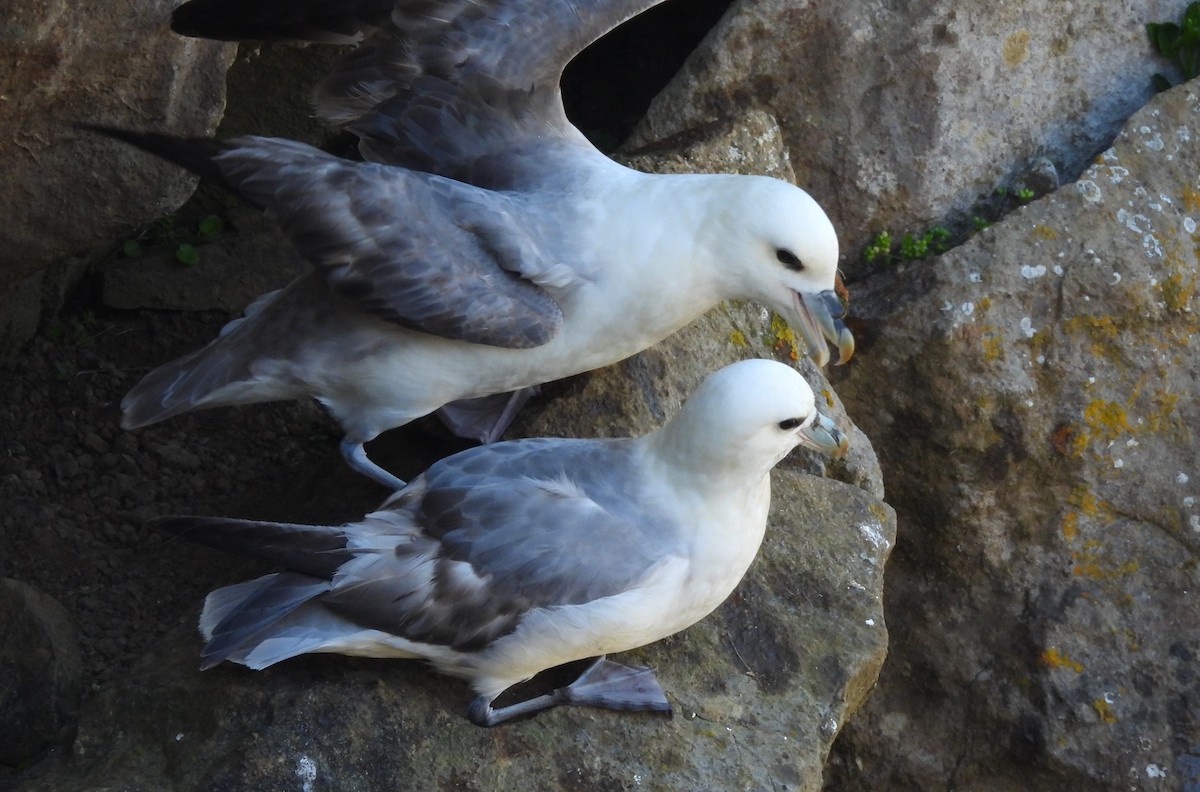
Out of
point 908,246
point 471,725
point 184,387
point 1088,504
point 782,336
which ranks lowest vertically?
point 1088,504

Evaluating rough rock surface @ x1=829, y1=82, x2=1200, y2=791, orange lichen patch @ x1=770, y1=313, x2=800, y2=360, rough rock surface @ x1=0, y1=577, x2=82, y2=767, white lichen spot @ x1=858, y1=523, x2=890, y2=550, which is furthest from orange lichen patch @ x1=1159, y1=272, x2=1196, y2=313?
rough rock surface @ x1=0, y1=577, x2=82, y2=767

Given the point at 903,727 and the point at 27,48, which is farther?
the point at 903,727

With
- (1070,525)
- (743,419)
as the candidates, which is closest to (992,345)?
(1070,525)

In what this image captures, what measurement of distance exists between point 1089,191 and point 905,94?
70 centimetres

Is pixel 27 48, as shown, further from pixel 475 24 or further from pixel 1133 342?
pixel 1133 342

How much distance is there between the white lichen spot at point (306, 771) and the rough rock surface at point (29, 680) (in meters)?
0.76

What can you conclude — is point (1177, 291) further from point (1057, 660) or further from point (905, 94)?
point (1057, 660)

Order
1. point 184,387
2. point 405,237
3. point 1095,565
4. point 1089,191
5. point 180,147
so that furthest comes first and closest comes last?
point 1089,191 < point 1095,565 < point 184,387 < point 405,237 < point 180,147

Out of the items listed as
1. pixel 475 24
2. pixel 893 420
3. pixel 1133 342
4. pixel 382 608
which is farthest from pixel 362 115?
pixel 1133 342

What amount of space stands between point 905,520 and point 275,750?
7.56 feet

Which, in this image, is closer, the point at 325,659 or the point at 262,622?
the point at 262,622

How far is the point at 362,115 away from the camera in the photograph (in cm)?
390

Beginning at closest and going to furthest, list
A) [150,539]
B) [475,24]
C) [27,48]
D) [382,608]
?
[382,608], [27,48], [475,24], [150,539]

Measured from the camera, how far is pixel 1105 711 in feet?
13.4
